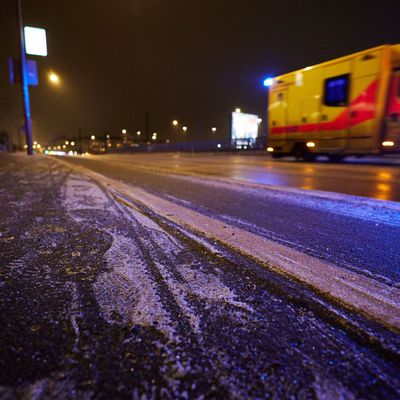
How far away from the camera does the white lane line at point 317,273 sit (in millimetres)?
1038

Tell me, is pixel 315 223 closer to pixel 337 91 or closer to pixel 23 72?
pixel 337 91

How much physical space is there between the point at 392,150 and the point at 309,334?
10.8 metres

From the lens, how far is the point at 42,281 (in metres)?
1.19

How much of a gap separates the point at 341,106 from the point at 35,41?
15.4 m

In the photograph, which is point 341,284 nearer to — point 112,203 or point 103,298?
point 103,298

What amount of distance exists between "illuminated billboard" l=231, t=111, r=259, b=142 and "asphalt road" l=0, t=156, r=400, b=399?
37988 mm

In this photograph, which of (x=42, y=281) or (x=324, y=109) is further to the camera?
(x=324, y=109)

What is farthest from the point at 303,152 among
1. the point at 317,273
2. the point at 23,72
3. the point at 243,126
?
the point at 243,126

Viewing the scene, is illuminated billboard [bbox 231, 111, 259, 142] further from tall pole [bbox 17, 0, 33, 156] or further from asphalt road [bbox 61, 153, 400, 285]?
asphalt road [bbox 61, 153, 400, 285]

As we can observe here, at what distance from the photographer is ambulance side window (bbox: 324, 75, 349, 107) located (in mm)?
10000

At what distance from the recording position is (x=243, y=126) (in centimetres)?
4031

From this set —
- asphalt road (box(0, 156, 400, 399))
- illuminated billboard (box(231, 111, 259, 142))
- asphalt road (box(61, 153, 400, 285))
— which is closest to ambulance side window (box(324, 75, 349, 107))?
asphalt road (box(61, 153, 400, 285))

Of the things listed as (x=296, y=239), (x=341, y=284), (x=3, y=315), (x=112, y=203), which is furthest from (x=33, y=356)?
(x=112, y=203)

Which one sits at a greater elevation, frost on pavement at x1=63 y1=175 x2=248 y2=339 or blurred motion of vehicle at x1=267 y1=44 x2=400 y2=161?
blurred motion of vehicle at x1=267 y1=44 x2=400 y2=161
